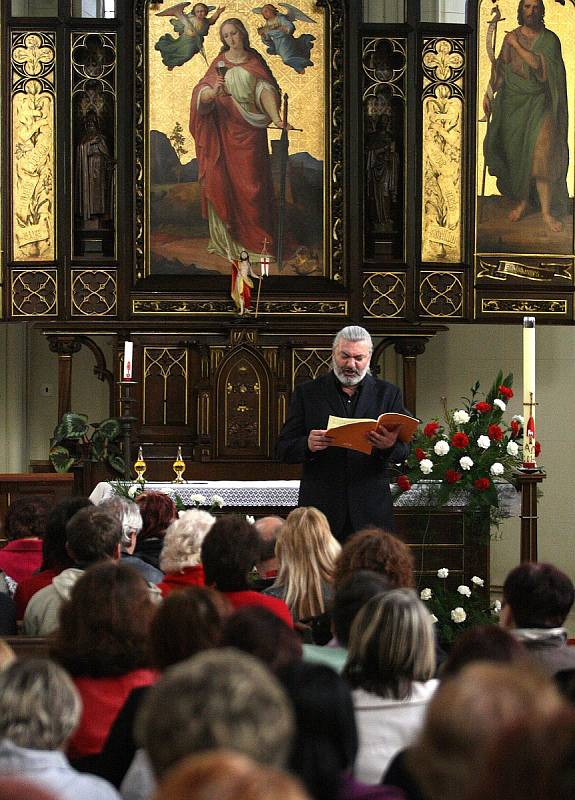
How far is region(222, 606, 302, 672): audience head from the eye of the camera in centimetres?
302

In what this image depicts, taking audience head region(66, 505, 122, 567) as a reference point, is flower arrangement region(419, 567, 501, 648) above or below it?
below

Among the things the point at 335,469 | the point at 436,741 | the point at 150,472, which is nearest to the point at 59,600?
the point at 335,469

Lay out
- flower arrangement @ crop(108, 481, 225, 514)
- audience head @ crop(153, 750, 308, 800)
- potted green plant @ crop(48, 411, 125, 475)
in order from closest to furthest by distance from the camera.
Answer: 1. audience head @ crop(153, 750, 308, 800)
2. flower arrangement @ crop(108, 481, 225, 514)
3. potted green plant @ crop(48, 411, 125, 475)

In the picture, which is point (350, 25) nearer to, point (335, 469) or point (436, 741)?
Answer: point (335, 469)

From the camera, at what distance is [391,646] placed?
314cm

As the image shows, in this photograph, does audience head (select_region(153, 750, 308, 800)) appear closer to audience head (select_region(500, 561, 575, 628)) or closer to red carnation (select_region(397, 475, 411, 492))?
audience head (select_region(500, 561, 575, 628))

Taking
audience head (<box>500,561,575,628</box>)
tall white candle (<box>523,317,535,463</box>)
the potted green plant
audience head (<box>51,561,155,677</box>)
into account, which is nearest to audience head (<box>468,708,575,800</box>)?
audience head (<box>51,561,155,677</box>)

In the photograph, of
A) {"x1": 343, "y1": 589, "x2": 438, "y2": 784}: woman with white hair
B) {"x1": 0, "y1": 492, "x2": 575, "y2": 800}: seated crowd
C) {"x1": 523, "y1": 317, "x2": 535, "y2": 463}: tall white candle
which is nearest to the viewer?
{"x1": 0, "y1": 492, "x2": 575, "y2": 800}: seated crowd

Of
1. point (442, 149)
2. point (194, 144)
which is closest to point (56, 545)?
point (194, 144)

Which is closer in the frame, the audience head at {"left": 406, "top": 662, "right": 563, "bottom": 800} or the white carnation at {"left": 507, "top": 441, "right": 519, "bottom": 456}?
the audience head at {"left": 406, "top": 662, "right": 563, "bottom": 800}

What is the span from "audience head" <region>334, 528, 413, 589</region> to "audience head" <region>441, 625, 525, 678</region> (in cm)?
132

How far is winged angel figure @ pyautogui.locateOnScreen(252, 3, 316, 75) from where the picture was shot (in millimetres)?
11875

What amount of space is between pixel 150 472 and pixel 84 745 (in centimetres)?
803

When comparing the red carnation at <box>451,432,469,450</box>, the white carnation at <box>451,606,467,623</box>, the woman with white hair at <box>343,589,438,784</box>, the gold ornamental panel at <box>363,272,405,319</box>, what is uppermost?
the gold ornamental panel at <box>363,272,405,319</box>
